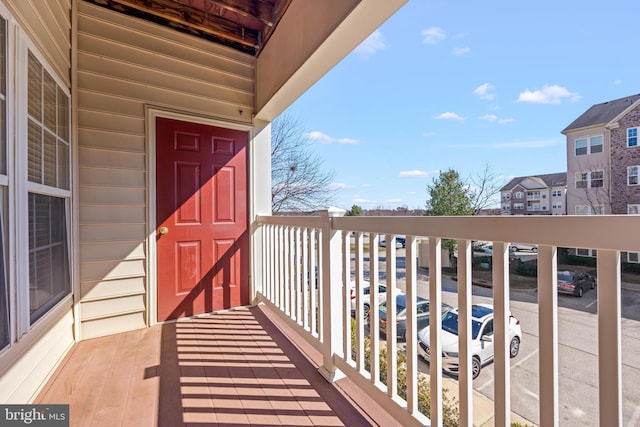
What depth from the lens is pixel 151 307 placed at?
2629 mm

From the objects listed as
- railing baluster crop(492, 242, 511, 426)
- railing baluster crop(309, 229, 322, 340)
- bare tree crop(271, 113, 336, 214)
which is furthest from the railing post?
bare tree crop(271, 113, 336, 214)

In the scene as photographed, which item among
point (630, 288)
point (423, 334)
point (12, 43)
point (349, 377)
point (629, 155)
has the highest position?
point (12, 43)

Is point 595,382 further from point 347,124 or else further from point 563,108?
point 347,124

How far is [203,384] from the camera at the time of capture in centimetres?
173

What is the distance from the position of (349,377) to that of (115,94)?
287 centimetres

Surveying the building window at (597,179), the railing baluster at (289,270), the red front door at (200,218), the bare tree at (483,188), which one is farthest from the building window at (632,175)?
the red front door at (200,218)

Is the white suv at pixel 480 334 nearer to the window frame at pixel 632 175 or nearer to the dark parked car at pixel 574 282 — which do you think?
the dark parked car at pixel 574 282

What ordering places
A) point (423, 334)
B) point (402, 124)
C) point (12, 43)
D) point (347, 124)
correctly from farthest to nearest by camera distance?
point (347, 124) → point (402, 124) → point (423, 334) → point (12, 43)

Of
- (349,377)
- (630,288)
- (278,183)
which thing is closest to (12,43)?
(349,377)

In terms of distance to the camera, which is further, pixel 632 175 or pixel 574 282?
pixel 632 175

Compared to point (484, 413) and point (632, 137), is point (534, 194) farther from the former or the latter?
point (484, 413)

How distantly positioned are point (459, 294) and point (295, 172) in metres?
9.75

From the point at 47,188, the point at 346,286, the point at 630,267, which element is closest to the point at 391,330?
the point at 346,286

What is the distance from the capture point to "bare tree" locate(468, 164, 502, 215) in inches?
122
